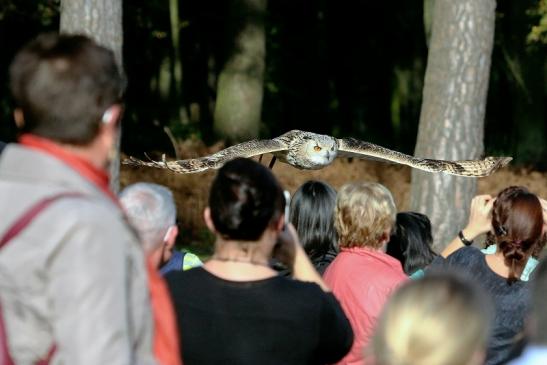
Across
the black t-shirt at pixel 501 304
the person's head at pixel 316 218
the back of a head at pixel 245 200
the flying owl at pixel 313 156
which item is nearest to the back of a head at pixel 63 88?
the back of a head at pixel 245 200

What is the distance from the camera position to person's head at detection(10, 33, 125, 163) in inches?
129

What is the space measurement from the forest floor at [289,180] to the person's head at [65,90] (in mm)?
11854

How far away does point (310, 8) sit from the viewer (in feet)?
111

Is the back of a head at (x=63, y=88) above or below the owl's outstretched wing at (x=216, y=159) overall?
above

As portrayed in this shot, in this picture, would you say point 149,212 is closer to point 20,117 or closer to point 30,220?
point 20,117

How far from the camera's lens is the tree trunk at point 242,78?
2223 centimetres

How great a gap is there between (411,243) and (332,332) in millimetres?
2829

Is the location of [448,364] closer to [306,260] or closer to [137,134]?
[306,260]

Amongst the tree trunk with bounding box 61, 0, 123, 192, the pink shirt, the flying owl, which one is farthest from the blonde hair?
the tree trunk with bounding box 61, 0, 123, 192

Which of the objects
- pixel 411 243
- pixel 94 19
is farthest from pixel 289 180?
pixel 411 243

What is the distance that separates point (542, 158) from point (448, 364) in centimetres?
2332

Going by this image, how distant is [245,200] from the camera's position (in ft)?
13.7

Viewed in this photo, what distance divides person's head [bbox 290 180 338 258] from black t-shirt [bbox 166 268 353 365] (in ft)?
6.52

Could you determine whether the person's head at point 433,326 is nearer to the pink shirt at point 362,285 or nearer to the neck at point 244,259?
the neck at point 244,259
